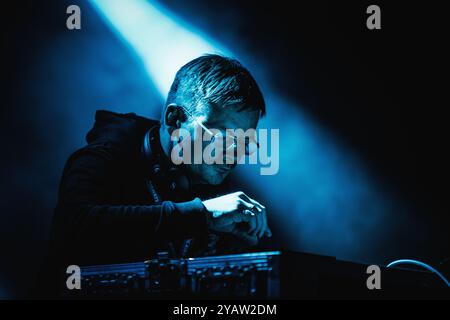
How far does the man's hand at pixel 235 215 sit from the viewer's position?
106cm

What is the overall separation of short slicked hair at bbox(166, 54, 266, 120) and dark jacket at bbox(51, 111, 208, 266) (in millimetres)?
162

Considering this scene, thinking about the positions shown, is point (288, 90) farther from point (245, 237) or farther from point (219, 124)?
point (245, 237)

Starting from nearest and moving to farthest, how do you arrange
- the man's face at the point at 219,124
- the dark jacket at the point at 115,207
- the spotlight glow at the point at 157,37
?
the dark jacket at the point at 115,207 → the man's face at the point at 219,124 → the spotlight glow at the point at 157,37

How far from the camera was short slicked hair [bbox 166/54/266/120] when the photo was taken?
1.44 meters

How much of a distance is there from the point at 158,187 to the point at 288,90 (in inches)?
34.9

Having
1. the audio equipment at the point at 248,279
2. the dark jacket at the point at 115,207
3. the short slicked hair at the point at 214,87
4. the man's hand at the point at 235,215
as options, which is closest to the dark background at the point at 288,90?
the dark jacket at the point at 115,207

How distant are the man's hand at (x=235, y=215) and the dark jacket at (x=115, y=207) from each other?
0.09 ft

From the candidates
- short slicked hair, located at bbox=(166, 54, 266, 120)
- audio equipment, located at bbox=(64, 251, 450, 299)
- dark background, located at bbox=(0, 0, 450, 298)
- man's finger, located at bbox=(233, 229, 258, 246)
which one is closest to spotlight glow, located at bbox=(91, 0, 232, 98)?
dark background, located at bbox=(0, 0, 450, 298)

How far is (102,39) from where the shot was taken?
1.94 meters

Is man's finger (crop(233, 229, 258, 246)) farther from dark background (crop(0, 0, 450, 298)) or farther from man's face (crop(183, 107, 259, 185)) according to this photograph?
dark background (crop(0, 0, 450, 298))

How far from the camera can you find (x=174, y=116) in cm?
151

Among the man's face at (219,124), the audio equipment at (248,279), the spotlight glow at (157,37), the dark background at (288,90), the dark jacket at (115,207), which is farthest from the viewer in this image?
the spotlight glow at (157,37)

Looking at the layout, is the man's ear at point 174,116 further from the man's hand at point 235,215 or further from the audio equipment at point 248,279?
the audio equipment at point 248,279
